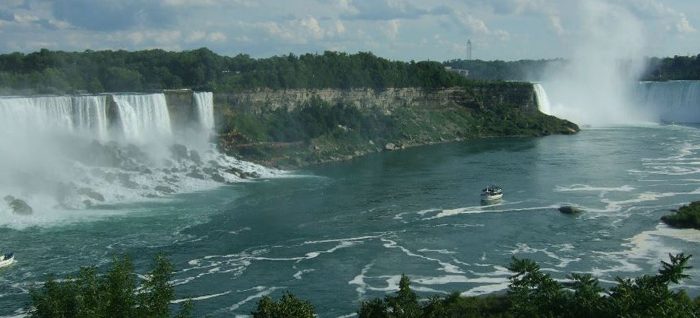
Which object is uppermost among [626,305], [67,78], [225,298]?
[67,78]

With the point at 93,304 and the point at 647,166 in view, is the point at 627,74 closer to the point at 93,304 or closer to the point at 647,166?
the point at 647,166

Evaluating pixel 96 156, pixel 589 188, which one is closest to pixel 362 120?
pixel 96 156

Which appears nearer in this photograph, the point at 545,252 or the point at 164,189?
the point at 545,252

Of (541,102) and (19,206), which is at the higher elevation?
(541,102)

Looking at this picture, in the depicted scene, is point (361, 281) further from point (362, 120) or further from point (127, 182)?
point (362, 120)

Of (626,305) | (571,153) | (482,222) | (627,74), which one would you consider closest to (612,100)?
(627,74)

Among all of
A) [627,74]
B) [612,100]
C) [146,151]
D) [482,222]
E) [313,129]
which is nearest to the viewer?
[482,222]

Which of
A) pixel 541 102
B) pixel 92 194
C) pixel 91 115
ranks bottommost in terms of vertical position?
pixel 92 194
